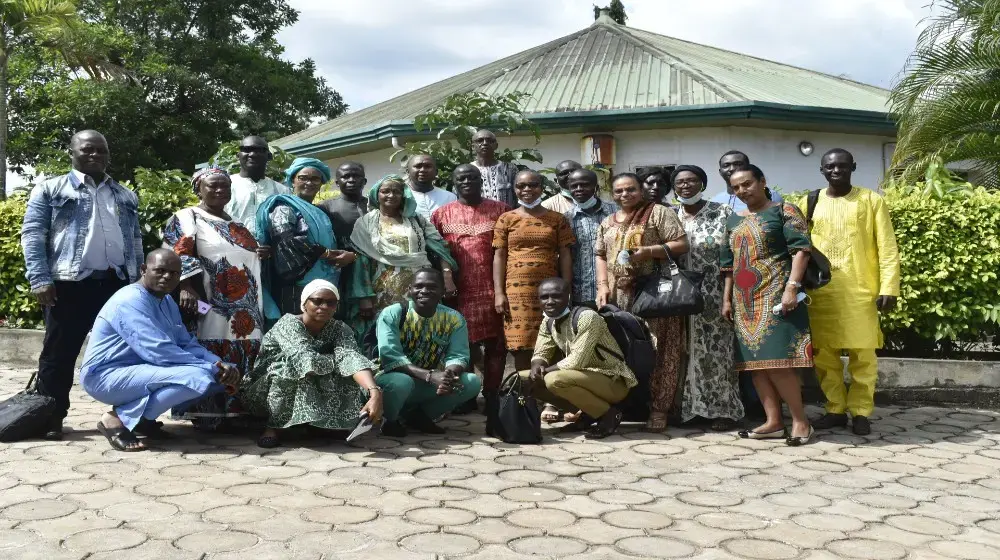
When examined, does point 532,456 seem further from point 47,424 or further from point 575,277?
point 47,424

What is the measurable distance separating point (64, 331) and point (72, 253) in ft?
1.53

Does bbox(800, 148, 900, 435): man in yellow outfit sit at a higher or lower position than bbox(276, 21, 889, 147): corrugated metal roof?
lower

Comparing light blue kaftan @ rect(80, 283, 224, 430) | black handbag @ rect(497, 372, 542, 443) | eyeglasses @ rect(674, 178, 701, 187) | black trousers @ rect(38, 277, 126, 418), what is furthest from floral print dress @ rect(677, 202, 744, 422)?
black trousers @ rect(38, 277, 126, 418)

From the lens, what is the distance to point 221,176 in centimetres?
534

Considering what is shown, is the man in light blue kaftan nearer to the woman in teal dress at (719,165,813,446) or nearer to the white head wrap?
the white head wrap

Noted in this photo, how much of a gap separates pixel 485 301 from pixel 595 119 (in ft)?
17.3

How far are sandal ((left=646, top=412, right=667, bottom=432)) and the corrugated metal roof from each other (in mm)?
5832

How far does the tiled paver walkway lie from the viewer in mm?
3285

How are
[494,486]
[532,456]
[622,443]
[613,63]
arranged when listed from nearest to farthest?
[494,486], [532,456], [622,443], [613,63]

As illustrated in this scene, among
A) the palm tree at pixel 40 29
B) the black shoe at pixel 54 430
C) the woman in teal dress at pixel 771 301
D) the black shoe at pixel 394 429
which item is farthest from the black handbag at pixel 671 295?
the palm tree at pixel 40 29

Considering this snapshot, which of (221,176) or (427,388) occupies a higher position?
(221,176)

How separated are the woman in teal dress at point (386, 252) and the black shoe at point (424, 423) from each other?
563 mm

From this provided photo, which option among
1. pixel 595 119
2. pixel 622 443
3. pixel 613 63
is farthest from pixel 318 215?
pixel 613 63

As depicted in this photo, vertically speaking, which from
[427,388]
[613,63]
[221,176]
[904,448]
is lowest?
[904,448]
